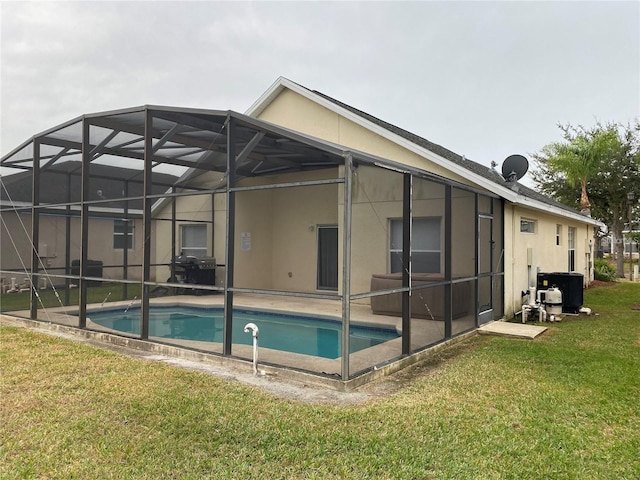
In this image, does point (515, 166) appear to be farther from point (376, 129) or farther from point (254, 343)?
point (254, 343)

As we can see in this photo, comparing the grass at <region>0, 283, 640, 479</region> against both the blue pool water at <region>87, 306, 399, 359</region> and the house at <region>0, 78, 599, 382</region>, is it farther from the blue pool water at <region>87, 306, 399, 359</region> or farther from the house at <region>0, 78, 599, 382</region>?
the blue pool water at <region>87, 306, 399, 359</region>

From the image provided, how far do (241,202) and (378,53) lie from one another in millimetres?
5835

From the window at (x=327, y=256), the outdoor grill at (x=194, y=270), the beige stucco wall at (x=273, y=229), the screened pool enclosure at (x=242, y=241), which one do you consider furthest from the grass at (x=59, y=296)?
the window at (x=327, y=256)

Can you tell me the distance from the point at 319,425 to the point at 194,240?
9870 millimetres

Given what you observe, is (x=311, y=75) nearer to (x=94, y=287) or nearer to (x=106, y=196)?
(x=106, y=196)

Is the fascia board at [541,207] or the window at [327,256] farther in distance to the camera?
the window at [327,256]

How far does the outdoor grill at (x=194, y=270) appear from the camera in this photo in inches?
488

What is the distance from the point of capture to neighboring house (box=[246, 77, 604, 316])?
29.8 ft

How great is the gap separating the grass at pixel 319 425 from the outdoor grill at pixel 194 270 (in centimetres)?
654

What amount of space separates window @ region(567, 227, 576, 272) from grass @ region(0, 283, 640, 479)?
9506 millimetres

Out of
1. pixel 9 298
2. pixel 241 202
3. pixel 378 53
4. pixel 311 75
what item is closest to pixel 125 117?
pixel 9 298

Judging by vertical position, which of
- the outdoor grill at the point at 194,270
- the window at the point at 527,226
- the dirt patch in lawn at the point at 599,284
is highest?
the window at the point at 527,226

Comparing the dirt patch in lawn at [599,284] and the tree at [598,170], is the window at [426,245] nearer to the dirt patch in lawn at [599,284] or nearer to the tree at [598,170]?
the dirt patch in lawn at [599,284]

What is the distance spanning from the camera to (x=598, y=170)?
19953 millimetres
